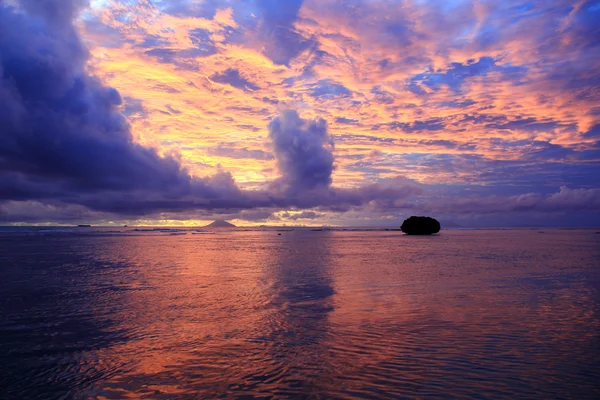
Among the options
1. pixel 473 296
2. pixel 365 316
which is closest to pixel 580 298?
pixel 473 296

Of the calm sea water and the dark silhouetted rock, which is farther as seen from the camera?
the dark silhouetted rock

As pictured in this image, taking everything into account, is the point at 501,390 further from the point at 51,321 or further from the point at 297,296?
the point at 51,321

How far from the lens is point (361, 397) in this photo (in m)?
8.73

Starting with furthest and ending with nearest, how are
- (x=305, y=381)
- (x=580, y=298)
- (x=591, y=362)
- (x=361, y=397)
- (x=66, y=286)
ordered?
(x=66, y=286) < (x=580, y=298) < (x=591, y=362) < (x=305, y=381) < (x=361, y=397)

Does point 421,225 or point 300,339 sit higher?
point 421,225

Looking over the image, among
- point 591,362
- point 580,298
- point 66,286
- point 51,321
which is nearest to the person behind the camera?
point 591,362

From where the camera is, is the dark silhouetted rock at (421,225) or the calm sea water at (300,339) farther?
the dark silhouetted rock at (421,225)

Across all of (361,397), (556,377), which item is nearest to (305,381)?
(361,397)

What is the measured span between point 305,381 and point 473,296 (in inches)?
567

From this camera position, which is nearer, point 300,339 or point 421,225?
point 300,339

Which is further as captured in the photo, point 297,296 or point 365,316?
point 297,296

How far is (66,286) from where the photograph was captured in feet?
79.0

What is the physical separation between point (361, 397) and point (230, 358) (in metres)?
4.23

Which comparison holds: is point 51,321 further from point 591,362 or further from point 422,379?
point 591,362
